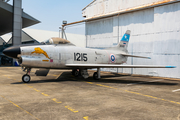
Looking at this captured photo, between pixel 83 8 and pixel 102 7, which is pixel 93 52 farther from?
pixel 83 8

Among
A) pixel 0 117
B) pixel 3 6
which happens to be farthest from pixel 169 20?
pixel 3 6

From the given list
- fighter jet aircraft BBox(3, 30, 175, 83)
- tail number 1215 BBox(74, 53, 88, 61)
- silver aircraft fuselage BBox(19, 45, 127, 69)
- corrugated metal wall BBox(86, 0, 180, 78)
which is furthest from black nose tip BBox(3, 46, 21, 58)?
corrugated metal wall BBox(86, 0, 180, 78)

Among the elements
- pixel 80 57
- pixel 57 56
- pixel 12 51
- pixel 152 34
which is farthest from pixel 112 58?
pixel 12 51

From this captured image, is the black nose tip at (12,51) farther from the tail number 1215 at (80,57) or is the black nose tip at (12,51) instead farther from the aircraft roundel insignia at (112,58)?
the aircraft roundel insignia at (112,58)

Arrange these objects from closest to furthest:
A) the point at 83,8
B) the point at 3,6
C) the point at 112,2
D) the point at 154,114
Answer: the point at 154,114 < the point at 112,2 < the point at 83,8 < the point at 3,6

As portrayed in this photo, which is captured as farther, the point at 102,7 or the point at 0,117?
the point at 102,7

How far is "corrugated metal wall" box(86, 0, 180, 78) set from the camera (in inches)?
522

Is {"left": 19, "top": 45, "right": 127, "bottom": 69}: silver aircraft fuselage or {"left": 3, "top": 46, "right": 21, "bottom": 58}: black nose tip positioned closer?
{"left": 3, "top": 46, "right": 21, "bottom": 58}: black nose tip

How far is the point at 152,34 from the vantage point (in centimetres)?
1490

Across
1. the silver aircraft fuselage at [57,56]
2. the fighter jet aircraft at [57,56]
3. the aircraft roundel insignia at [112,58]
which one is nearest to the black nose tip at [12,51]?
the fighter jet aircraft at [57,56]

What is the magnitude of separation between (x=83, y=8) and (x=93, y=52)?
39.4 feet

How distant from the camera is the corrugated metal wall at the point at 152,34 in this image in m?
13.3

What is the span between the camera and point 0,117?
4129 millimetres

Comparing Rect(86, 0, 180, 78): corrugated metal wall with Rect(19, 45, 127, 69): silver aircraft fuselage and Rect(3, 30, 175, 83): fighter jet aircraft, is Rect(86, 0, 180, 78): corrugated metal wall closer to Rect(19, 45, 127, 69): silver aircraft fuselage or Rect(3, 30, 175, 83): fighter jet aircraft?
Rect(3, 30, 175, 83): fighter jet aircraft
